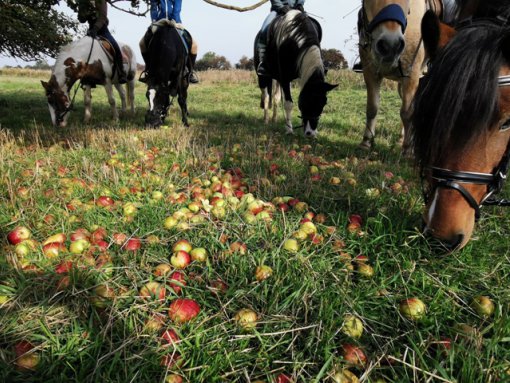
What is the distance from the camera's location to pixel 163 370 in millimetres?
1252

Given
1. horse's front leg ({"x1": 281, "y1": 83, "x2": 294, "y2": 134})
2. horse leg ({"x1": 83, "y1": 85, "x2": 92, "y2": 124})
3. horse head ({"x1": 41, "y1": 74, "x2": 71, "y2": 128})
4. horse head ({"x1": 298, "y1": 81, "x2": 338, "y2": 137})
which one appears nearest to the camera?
horse head ({"x1": 298, "y1": 81, "x2": 338, "y2": 137})

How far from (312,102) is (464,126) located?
14.6 ft

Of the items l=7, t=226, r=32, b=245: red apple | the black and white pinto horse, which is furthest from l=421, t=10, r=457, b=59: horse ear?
the black and white pinto horse

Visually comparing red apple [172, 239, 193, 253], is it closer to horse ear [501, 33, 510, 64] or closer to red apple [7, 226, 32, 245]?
red apple [7, 226, 32, 245]

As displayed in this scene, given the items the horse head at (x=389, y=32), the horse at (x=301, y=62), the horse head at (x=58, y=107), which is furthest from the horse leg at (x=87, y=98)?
the horse head at (x=389, y=32)

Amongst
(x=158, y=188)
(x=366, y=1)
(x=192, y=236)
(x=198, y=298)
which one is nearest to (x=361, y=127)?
(x=366, y=1)

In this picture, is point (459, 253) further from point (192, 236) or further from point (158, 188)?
point (158, 188)

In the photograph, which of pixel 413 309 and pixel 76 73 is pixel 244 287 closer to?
pixel 413 309

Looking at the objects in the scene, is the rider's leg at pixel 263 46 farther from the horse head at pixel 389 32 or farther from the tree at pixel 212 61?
the tree at pixel 212 61

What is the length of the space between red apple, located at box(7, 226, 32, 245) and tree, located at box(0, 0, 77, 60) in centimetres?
584

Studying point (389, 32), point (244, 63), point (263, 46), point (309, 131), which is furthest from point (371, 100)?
point (244, 63)

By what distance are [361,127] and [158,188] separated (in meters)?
5.64

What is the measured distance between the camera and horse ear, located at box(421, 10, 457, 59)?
1842 millimetres

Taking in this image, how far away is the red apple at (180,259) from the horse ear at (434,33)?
194 centimetres
